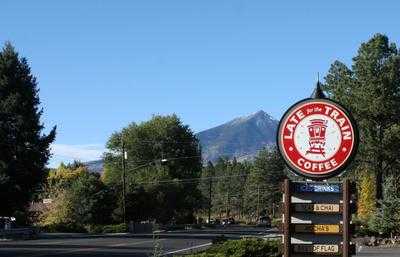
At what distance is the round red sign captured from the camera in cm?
1017

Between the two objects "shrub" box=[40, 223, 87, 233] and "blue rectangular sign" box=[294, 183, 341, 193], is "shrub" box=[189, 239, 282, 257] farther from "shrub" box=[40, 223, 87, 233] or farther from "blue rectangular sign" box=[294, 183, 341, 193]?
"shrub" box=[40, 223, 87, 233]

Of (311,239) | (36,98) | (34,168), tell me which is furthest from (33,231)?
(311,239)

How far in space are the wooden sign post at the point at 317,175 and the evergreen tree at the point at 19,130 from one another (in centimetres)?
4679

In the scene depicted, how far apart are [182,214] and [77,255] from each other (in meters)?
74.9

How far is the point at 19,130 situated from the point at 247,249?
→ 129ft

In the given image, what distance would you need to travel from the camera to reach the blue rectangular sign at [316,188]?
34.0 ft

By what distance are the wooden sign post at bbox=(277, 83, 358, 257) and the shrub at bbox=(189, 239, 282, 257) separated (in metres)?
8.71

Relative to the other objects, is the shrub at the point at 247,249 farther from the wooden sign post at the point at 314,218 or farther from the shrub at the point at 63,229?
the shrub at the point at 63,229

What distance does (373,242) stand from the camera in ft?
132

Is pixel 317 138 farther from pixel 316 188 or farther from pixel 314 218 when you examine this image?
pixel 314 218

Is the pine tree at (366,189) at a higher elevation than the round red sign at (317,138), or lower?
lower

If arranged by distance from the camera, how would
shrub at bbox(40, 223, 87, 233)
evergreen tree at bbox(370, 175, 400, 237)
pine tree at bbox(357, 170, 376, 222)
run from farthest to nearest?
1. shrub at bbox(40, 223, 87, 233)
2. pine tree at bbox(357, 170, 376, 222)
3. evergreen tree at bbox(370, 175, 400, 237)

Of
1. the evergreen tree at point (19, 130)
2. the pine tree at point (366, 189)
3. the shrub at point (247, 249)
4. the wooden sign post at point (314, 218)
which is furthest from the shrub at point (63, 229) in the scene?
the wooden sign post at point (314, 218)

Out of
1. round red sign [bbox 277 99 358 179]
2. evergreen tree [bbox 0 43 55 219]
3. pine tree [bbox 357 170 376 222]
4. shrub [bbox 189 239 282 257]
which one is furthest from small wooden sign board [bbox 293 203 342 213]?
pine tree [bbox 357 170 376 222]
